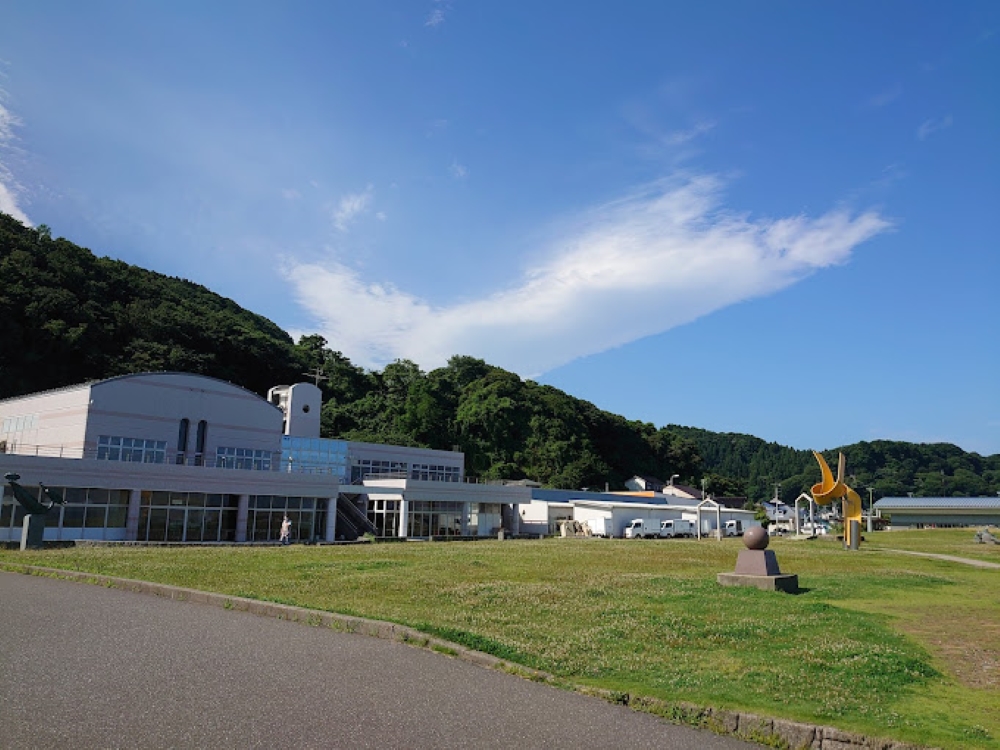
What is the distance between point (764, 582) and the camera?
53.8ft

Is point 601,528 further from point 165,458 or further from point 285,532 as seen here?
point 165,458

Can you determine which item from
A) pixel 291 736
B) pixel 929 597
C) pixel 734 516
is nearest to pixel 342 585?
pixel 291 736

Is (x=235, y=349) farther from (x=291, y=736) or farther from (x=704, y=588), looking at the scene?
(x=291, y=736)

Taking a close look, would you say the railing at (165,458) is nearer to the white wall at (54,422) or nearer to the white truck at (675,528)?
the white wall at (54,422)

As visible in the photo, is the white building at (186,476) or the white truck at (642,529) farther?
the white truck at (642,529)

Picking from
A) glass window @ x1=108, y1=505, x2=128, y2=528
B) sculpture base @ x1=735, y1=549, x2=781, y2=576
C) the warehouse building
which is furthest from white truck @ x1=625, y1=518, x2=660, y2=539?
the warehouse building

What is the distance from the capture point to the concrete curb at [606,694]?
6414 mm

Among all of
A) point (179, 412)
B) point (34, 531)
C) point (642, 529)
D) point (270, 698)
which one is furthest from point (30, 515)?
point (642, 529)

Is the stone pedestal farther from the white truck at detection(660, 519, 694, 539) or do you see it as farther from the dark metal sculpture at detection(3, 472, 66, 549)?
the white truck at detection(660, 519, 694, 539)

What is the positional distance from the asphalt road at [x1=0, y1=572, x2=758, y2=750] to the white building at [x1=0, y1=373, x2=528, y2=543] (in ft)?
76.8

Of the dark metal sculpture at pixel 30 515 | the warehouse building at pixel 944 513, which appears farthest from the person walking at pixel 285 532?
the warehouse building at pixel 944 513

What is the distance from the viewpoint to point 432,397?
301 ft

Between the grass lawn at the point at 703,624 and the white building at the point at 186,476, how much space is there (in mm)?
8891

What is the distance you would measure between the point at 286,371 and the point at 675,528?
46.2m
